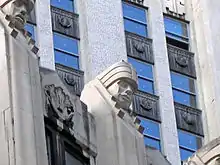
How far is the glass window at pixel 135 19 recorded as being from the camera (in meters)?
41.4

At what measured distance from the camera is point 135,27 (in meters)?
41.6

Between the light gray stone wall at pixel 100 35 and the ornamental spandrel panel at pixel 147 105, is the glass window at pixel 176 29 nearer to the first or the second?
the light gray stone wall at pixel 100 35

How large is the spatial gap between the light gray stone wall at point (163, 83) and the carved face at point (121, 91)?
10.8m

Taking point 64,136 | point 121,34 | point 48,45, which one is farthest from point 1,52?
point 121,34

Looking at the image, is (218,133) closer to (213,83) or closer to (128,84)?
(213,83)

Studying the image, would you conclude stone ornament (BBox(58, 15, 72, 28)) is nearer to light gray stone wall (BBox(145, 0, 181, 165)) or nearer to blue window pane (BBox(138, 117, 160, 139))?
light gray stone wall (BBox(145, 0, 181, 165))

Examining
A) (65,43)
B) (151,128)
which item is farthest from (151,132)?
(65,43)

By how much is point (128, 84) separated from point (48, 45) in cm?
1054

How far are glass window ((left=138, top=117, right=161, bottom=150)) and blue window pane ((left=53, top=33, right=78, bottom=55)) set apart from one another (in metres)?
2.50

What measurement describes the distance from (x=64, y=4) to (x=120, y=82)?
12.4 m

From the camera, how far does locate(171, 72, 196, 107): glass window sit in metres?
41.3

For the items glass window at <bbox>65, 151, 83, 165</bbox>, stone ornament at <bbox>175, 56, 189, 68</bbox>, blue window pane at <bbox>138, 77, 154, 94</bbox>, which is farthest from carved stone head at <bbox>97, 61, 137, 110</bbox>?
stone ornament at <bbox>175, 56, 189, 68</bbox>

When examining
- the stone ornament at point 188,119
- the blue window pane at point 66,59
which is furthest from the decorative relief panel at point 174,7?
the blue window pane at point 66,59

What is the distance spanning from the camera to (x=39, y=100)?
25031mm
